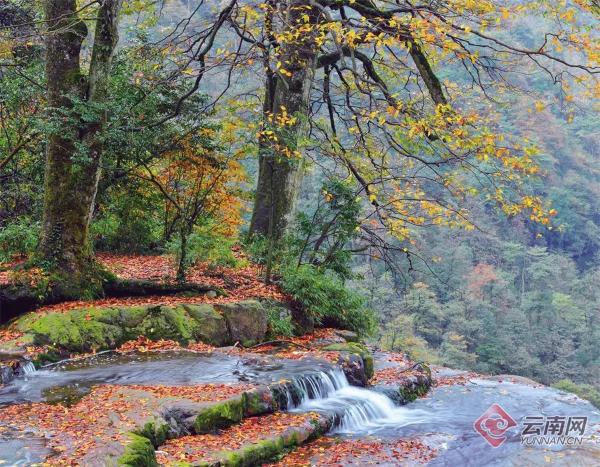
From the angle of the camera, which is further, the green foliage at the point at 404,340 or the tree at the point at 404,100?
the green foliage at the point at 404,340

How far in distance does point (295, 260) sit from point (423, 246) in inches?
1113

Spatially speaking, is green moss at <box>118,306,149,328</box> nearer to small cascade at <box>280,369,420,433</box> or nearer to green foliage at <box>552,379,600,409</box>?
small cascade at <box>280,369,420,433</box>

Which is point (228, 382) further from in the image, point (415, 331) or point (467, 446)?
point (415, 331)

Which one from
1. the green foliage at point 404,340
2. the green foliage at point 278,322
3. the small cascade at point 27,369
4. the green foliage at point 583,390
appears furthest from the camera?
the green foliage at point 583,390

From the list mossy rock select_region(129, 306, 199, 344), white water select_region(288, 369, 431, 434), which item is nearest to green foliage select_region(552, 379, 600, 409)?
white water select_region(288, 369, 431, 434)

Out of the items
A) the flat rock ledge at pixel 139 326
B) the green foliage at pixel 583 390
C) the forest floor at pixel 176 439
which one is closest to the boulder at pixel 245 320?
the flat rock ledge at pixel 139 326

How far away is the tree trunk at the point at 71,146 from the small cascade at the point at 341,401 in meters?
3.97

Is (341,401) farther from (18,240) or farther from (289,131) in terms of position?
(18,240)

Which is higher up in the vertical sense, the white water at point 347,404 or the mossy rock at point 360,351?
the mossy rock at point 360,351

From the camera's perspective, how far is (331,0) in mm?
11305

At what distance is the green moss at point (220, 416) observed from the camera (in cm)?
542

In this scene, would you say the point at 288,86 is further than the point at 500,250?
No

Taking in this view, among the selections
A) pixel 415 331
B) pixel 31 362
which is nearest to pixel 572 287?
pixel 415 331

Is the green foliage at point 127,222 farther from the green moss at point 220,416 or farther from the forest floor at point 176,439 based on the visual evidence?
the green moss at point 220,416
